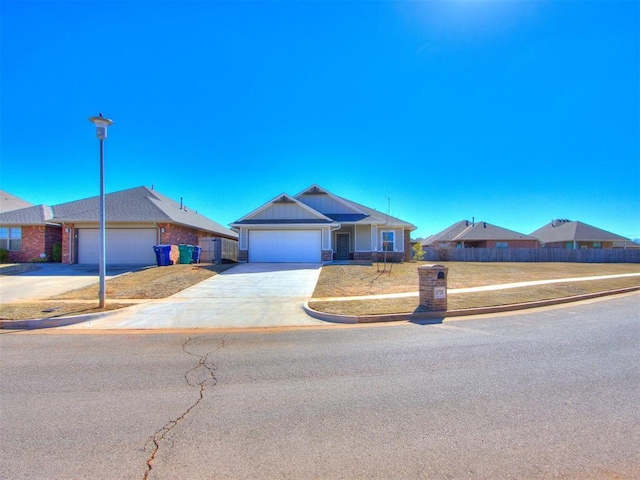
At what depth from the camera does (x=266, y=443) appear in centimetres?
314

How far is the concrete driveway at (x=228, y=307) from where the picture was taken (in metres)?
8.76

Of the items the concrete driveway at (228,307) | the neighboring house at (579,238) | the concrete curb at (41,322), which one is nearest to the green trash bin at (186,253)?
the concrete driveway at (228,307)

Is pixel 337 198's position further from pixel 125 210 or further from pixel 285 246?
pixel 125 210

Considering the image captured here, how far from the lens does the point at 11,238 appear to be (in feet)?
75.3

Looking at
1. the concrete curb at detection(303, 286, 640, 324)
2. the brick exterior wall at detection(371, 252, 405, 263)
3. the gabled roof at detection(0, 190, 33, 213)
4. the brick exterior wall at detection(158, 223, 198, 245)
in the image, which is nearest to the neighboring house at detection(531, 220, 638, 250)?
the brick exterior wall at detection(371, 252, 405, 263)

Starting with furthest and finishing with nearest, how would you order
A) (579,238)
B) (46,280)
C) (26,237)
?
(579,238) < (26,237) < (46,280)

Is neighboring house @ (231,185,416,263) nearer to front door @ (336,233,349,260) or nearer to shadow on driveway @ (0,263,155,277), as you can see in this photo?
front door @ (336,233,349,260)

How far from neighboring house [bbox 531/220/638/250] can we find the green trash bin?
134 feet

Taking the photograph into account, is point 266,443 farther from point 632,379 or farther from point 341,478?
point 632,379

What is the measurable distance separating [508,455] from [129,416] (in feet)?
12.3

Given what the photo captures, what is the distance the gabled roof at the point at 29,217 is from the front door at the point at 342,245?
19.3 metres

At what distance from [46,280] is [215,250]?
9.58 meters

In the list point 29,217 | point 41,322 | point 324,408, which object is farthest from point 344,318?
point 29,217

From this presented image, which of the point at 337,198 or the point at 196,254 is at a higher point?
the point at 337,198
